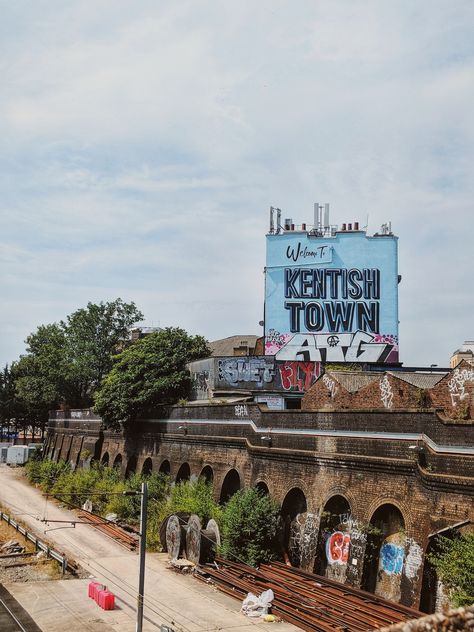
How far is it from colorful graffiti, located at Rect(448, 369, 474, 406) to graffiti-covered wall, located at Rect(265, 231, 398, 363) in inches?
898

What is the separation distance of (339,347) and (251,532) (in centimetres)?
2320

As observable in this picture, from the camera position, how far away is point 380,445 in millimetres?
21141

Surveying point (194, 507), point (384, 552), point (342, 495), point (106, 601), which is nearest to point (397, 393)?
point (342, 495)

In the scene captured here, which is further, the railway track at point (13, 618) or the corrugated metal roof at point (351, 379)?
the corrugated metal roof at point (351, 379)

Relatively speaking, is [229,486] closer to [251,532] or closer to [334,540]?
[251,532]

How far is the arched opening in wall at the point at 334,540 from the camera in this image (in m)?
21.7

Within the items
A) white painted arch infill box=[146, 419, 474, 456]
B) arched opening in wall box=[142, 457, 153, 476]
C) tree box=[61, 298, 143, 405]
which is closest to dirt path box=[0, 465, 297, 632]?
white painted arch infill box=[146, 419, 474, 456]

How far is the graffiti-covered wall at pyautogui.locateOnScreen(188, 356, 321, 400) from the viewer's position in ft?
142

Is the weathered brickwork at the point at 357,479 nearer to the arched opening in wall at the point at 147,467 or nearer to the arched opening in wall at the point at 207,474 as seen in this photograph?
the arched opening in wall at the point at 207,474

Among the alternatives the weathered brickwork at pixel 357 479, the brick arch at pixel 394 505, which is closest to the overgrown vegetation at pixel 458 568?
the weathered brickwork at pixel 357 479

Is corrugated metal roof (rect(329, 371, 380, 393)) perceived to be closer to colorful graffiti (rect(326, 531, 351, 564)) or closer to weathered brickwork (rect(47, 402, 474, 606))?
weathered brickwork (rect(47, 402, 474, 606))

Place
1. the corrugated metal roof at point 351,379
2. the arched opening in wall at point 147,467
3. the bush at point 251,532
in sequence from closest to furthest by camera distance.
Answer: the bush at point 251,532 → the corrugated metal roof at point 351,379 → the arched opening in wall at point 147,467

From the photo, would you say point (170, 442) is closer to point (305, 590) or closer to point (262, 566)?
point (262, 566)

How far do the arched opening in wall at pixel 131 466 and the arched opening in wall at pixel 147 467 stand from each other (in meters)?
2.50
